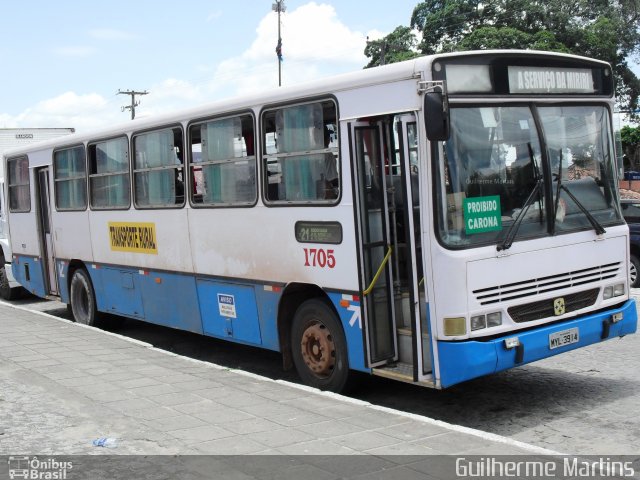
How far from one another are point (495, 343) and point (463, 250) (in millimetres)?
786

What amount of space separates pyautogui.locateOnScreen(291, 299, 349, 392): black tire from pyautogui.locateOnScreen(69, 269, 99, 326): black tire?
5.40 meters

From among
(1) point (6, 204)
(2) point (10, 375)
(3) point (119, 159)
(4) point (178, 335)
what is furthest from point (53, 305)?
(2) point (10, 375)

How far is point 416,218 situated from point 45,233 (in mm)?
9358

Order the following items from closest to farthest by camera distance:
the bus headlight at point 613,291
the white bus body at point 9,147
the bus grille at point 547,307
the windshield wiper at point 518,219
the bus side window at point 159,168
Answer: the windshield wiper at point 518,219, the bus grille at point 547,307, the bus headlight at point 613,291, the bus side window at point 159,168, the white bus body at point 9,147

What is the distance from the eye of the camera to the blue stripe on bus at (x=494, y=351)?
6.34 m

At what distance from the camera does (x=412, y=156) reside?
662 centimetres

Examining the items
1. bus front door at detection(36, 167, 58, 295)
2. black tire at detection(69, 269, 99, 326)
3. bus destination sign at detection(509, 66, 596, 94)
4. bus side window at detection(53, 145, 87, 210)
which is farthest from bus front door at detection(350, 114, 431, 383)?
bus front door at detection(36, 167, 58, 295)

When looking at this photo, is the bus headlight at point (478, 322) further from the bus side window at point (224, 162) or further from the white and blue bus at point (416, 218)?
the bus side window at point (224, 162)

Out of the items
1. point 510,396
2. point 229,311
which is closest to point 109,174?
point 229,311

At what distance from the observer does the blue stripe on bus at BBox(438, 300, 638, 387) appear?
20.8 feet

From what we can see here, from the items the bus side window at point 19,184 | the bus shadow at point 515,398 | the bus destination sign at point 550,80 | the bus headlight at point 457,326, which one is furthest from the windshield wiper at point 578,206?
the bus side window at point 19,184

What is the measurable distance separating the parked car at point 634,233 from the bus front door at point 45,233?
9938 mm

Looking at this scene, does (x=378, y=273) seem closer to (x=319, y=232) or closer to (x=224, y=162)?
(x=319, y=232)

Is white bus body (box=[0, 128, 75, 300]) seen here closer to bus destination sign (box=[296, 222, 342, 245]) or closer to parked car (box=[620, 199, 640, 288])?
bus destination sign (box=[296, 222, 342, 245])
